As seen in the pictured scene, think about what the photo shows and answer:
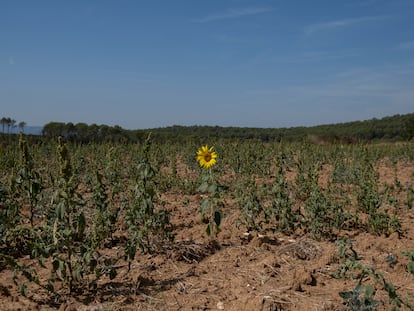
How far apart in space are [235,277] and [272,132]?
39.5 metres

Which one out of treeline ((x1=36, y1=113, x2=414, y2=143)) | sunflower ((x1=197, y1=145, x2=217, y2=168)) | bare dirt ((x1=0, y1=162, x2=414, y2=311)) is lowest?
bare dirt ((x1=0, y1=162, x2=414, y2=311))

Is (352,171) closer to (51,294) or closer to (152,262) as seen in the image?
(152,262)

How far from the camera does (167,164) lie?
13.1m

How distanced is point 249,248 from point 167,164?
8997 millimetres

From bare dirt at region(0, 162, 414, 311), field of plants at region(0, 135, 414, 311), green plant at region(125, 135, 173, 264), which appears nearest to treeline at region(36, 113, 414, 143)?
field of plants at region(0, 135, 414, 311)

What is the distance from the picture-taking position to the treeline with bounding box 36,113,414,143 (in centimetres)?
2053

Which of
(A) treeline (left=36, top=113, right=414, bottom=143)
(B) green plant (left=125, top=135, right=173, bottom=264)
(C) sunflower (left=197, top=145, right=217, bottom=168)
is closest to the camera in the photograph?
(B) green plant (left=125, top=135, right=173, bottom=264)

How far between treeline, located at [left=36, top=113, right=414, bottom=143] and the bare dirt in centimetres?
1688

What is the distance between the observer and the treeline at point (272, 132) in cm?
2053

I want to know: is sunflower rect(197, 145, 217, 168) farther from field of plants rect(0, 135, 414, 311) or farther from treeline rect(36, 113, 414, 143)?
treeline rect(36, 113, 414, 143)

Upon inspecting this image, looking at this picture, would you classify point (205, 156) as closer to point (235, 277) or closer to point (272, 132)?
point (235, 277)

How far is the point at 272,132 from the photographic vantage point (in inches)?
1667

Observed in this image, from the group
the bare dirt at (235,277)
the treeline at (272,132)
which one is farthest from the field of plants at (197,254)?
the treeline at (272,132)

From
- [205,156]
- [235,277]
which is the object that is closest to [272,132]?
[205,156]
